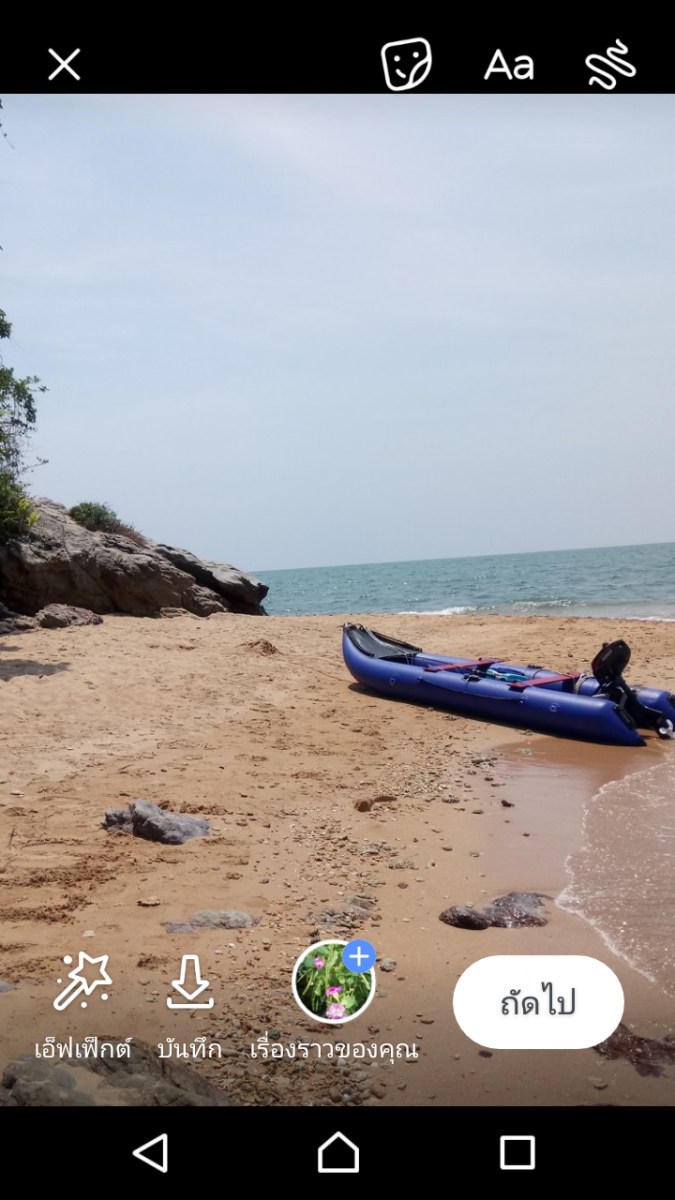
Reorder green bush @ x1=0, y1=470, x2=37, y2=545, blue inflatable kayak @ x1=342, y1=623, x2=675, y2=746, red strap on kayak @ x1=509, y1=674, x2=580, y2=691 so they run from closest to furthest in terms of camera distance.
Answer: blue inflatable kayak @ x1=342, y1=623, x2=675, y2=746, red strap on kayak @ x1=509, y1=674, x2=580, y2=691, green bush @ x1=0, y1=470, x2=37, y2=545

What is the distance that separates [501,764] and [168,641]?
20.1 ft

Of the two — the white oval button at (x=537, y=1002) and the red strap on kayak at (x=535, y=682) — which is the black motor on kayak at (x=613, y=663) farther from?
the white oval button at (x=537, y=1002)

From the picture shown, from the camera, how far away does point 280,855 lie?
4.61 metres

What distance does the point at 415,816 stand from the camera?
558 centimetres

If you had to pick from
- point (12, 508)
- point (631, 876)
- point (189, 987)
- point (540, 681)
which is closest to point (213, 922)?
point (189, 987)

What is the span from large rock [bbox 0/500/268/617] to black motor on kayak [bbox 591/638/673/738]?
9.88m

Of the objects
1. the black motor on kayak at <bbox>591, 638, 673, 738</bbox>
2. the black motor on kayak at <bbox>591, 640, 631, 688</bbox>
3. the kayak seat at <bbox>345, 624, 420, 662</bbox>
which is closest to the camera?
the black motor on kayak at <bbox>591, 638, 673, 738</bbox>
